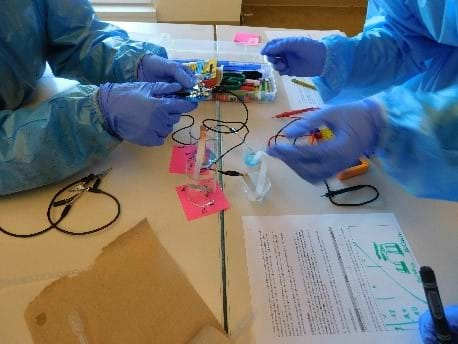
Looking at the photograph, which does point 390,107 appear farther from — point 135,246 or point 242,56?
point 242,56

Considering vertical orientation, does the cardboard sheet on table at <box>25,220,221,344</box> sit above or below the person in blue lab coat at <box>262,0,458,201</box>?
below

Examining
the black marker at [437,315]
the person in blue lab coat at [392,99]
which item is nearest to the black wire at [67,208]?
the person in blue lab coat at [392,99]

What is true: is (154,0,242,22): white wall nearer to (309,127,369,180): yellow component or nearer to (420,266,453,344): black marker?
(309,127,369,180): yellow component

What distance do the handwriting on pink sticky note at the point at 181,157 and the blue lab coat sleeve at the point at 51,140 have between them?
0.15m

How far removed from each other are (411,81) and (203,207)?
69 cm

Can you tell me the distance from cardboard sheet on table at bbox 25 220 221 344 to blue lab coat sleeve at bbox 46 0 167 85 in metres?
0.56

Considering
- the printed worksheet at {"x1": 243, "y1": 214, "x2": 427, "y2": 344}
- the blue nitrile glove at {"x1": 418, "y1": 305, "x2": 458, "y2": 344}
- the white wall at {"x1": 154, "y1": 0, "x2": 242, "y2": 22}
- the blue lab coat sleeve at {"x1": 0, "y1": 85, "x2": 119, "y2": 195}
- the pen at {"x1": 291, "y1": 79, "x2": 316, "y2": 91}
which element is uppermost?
the blue lab coat sleeve at {"x1": 0, "y1": 85, "x2": 119, "y2": 195}

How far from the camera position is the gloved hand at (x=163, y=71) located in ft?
3.37

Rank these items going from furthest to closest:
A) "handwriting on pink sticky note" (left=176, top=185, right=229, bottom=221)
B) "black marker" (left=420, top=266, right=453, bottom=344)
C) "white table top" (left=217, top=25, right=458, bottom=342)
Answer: "handwriting on pink sticky note" (left=176, top=185, right=229, bottom=221) → "white table top" (left=217, top=25, right=458, bottom=342) → "black marker" (left=420, top=266, right=453, bottom=344)

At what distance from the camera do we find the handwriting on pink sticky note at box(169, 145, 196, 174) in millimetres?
939

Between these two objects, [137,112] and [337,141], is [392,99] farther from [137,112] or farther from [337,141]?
[137,112]

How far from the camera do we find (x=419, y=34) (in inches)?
39.1

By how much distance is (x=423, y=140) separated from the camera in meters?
0.62

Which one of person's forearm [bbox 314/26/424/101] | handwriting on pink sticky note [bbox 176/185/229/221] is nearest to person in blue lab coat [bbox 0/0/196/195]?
handwriting on pink sticky note [bbox 176/185/229/221]
